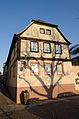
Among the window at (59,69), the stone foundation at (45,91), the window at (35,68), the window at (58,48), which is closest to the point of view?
the stone foundation at (45,91)

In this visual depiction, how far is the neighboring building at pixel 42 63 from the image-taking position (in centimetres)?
1046

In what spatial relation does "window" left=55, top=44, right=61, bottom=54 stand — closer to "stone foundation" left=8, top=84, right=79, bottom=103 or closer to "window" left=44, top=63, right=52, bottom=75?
"window" left=44, top=63, right=52, bottom=75

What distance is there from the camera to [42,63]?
1172 centimetres

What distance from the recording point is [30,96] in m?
10.1

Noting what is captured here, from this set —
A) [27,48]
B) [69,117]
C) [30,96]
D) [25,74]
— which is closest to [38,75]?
[25,74]

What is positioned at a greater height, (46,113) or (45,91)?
(45,91)

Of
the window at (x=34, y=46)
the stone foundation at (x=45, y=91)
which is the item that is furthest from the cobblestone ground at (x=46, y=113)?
the window at (x=34, y=46)

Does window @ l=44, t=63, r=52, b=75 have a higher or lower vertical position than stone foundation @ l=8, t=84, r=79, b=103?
higher

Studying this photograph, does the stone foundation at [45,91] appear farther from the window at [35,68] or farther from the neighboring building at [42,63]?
the window at [35,68]

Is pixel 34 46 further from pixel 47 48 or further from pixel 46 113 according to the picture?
pixel 46 113

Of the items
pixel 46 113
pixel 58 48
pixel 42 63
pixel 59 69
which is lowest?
pixel 46 113

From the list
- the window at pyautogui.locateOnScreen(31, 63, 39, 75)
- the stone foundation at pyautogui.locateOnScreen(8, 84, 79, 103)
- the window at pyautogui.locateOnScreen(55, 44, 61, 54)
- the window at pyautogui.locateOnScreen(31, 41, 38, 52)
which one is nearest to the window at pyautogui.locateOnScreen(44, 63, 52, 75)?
the window at pyautogui.locateOnScreen(31, 63, 39, 75)

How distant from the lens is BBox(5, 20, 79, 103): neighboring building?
1046 cm

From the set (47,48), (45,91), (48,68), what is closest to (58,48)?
(47,48)
